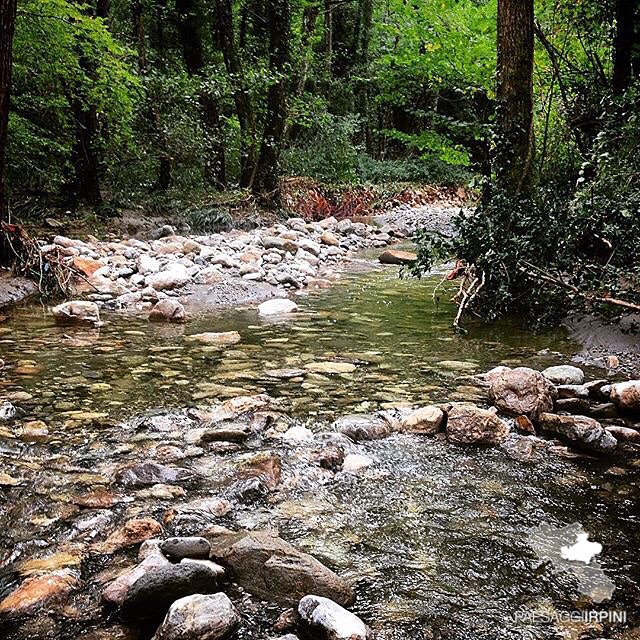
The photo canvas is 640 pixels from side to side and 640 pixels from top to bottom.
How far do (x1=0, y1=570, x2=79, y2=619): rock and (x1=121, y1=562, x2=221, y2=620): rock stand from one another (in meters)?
0.19

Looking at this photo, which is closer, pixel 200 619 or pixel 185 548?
pixel 200 619

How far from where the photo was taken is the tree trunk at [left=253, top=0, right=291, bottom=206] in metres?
10.8

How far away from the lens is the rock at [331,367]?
3.72 meters

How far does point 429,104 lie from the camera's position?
74.1 ft

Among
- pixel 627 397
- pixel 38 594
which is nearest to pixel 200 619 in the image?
pixel 38 594

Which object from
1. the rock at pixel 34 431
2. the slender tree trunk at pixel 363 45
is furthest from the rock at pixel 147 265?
the slender tree trunk at pixel 363 45

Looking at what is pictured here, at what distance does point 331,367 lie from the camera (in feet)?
12.5

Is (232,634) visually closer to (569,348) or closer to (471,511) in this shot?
(471,511)

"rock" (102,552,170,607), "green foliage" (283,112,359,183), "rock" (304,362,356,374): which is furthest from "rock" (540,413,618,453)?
"green foliage" (283,112,359,183)

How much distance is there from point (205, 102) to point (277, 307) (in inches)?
299

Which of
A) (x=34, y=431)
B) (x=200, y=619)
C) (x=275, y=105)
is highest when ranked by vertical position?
(x=275, y=105)

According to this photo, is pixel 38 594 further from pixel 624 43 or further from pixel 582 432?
pixel 624 43

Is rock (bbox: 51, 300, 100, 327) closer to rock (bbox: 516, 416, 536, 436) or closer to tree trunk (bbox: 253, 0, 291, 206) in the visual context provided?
rock (bbox: 516, 416, 536, 436)

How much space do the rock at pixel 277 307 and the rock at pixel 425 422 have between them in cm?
284
